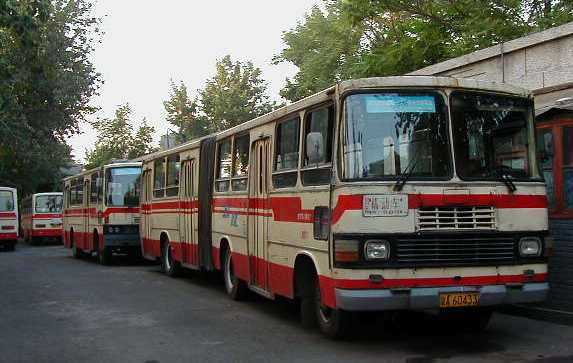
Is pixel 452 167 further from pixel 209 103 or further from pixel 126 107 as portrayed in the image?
pixel 126 107

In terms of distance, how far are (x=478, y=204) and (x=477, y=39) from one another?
14.5 metres

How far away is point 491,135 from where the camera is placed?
821cm

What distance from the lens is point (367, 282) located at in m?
7.61

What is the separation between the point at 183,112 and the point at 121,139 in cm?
656

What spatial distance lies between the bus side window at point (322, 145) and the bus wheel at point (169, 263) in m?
8.73

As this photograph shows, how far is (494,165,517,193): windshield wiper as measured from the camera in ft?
26.3

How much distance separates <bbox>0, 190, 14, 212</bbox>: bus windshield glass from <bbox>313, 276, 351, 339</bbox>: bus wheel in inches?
1064

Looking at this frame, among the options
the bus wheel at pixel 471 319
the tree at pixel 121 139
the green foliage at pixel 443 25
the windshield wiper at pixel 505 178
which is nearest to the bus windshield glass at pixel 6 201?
the green foliage at pixel 443 25

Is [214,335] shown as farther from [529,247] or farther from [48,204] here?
[48,204]

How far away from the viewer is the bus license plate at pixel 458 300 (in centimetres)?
771

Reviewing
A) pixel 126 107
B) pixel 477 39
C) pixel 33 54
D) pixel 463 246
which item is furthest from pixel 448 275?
pixel 126 107

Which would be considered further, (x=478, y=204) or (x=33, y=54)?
(x=33, y=54)

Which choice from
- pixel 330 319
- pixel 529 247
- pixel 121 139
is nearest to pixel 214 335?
pixel 330 319

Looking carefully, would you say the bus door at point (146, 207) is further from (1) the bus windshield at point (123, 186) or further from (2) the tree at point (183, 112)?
(2) the tree at point (183, 112)
